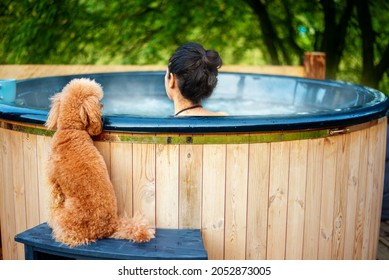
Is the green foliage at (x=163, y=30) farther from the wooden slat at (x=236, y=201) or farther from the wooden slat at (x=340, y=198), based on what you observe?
the wooden slat at (x=236, y=201)

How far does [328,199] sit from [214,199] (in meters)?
0.47

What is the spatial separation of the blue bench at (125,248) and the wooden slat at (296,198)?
0.37 m

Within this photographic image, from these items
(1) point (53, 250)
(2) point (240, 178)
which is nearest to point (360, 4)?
(2) point (240, 178)

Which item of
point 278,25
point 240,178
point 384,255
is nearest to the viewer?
point 240,178

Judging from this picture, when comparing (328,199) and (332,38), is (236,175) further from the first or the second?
(332,38)

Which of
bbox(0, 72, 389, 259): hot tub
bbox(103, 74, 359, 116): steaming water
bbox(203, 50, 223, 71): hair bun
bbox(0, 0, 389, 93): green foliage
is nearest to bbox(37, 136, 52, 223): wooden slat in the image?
bbox(0, 72, 389, 259): hot tub

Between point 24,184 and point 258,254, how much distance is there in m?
0.94

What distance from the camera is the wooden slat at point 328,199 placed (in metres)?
2.14

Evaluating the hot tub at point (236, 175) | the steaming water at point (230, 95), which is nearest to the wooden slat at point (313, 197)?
the hot tub at point (236, 175)

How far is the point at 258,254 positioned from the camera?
2.12 m

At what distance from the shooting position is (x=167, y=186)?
6.57 feet

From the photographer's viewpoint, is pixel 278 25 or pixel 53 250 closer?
pixel 53 250

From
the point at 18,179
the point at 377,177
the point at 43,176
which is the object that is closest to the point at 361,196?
the point at 377,177

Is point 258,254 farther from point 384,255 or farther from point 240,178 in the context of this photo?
point 384,255
